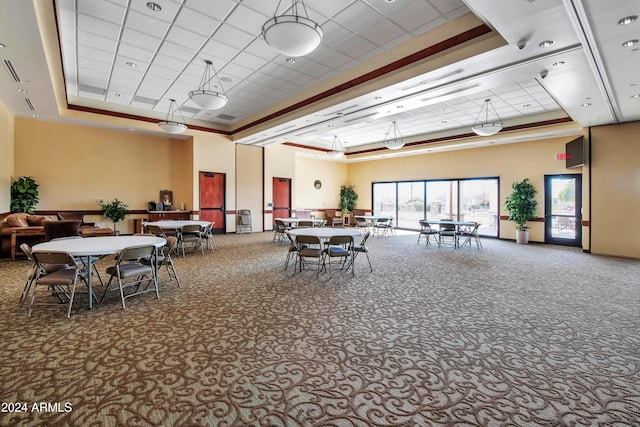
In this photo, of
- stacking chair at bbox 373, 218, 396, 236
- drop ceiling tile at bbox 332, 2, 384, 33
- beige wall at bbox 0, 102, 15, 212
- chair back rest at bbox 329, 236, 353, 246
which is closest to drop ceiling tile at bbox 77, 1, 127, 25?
drop ceiling tile at bbox 332, 2, 384, 33

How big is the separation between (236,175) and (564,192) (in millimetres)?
11712

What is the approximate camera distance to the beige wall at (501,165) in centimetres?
1034

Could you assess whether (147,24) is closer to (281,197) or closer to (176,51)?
(176,51)

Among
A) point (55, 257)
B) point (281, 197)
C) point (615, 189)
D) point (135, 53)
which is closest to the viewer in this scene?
point (55, 257)

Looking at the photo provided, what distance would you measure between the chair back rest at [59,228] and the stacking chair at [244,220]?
229 inches

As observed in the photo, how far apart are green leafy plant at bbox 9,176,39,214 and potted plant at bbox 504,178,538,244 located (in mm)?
15016

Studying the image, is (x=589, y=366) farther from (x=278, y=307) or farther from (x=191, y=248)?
(x=191, y=248)

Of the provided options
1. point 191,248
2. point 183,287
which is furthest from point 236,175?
point 183,287

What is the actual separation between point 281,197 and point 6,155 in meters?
8.71

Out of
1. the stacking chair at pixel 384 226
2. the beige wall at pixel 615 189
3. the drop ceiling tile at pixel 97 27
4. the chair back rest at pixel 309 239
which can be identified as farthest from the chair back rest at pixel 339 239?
the beige wall at pixel 615 189

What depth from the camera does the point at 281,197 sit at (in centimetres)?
1377

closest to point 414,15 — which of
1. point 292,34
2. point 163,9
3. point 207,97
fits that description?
point 292,34

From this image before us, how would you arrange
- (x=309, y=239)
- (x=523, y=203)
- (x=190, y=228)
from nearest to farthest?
(x=309, y=239), (x=190, y=228), (x=523, y=203)

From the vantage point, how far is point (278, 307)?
162 inches
